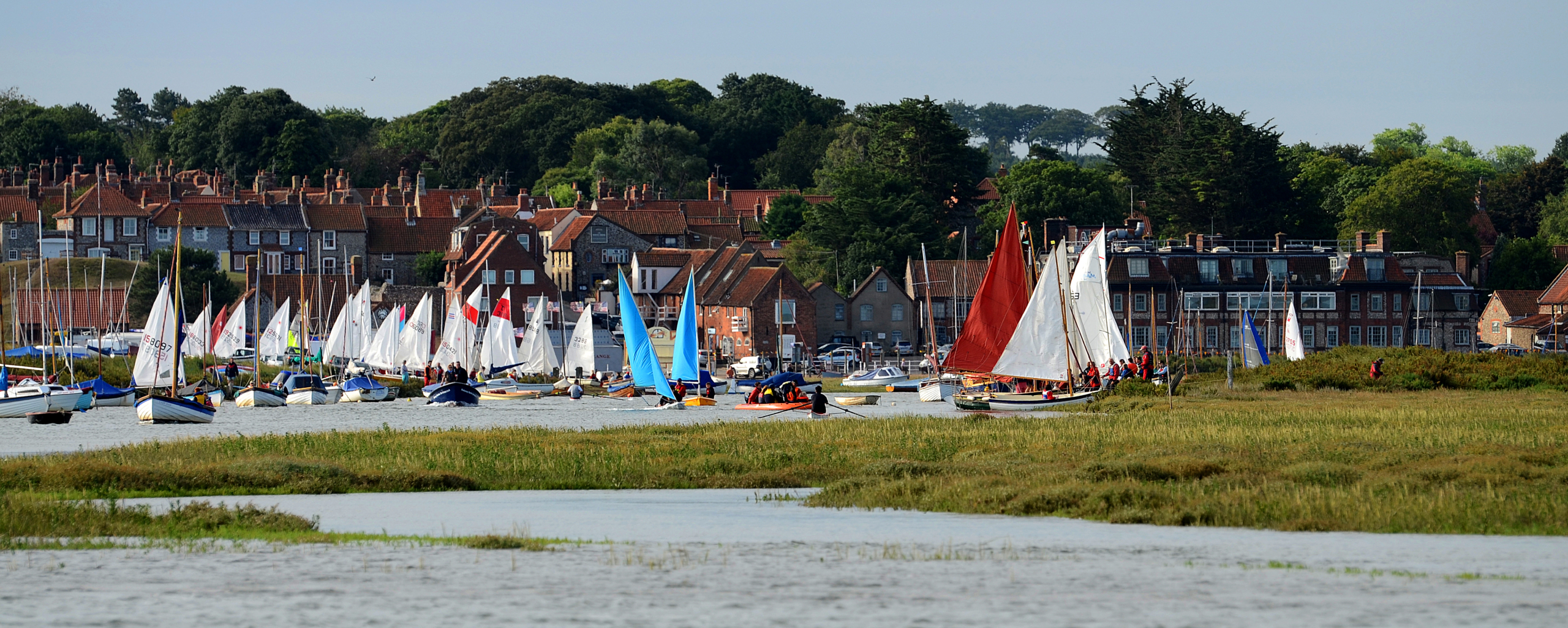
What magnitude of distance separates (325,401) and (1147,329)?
55128mm

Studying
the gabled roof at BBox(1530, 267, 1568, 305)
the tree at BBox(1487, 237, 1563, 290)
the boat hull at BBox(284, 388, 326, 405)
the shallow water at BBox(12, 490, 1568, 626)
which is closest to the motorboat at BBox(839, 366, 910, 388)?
the boat hull at BBox(284, 388, 326, 405)

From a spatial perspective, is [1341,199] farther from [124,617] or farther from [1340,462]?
[124,617]

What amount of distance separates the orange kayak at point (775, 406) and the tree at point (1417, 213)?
81651 mm

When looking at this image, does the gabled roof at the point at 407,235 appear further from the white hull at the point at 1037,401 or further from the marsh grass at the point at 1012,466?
the marsh grass at the point at 1012,466

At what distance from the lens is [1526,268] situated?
134m

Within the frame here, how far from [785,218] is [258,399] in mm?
82592

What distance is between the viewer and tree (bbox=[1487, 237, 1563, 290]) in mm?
133250

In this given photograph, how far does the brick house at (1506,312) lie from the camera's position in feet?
405

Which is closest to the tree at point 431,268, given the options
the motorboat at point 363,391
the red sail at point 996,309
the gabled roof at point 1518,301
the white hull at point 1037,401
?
the motorboat at point 363,391

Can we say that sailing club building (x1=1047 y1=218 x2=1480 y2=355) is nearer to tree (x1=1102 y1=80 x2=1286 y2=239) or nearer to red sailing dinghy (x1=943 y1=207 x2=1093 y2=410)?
tree (x1=1102 y1=80 x2=1286 y2=239)

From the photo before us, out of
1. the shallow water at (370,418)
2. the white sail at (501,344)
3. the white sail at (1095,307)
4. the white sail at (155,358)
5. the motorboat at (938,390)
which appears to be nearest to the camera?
the shallow water at (370,418)

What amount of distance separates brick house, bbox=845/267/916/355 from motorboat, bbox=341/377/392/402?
43875 mm

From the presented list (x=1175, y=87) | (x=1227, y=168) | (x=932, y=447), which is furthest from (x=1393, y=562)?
(x=1175, y=87)

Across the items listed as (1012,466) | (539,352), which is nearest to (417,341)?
(539,352)
